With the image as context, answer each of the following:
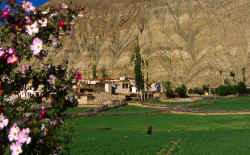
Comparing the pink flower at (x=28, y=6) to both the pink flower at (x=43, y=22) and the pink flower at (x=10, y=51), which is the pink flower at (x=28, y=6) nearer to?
the pink flower at (x=43, y=22)

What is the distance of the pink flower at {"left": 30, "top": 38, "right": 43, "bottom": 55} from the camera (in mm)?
5074

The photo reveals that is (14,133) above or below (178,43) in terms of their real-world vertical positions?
below

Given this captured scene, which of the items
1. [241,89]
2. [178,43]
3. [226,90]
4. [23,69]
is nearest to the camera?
[23,69]

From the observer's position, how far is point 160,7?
189875 millimetres

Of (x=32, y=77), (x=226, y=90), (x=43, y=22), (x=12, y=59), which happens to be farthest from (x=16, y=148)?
(x=226, y=90)

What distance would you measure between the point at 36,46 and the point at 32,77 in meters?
0.96

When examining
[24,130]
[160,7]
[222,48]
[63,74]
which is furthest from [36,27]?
[160,7]

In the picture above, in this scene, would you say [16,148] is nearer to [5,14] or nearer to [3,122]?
[3,122]

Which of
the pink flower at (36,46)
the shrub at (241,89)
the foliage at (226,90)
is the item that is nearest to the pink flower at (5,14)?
the pink flower at (36,46)

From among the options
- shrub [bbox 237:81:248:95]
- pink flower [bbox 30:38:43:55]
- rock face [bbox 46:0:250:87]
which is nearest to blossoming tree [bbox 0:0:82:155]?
pink flower [bbox 30:38:43:55]

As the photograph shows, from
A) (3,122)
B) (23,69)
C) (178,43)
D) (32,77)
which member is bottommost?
(3,122)

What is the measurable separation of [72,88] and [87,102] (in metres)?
81.9

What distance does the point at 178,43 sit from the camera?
16362 centimetres

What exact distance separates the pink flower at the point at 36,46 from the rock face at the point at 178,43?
14096 cm
